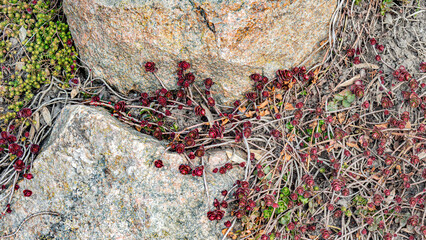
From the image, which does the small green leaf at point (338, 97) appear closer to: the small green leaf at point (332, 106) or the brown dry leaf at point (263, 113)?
the small green leaf at point (332, 106)

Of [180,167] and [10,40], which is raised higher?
[10,40]

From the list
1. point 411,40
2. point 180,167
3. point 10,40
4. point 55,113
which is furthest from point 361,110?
point 10,40

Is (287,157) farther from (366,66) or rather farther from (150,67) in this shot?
(150,67)

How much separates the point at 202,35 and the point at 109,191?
1.68m

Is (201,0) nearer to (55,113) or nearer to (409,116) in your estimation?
(55,113)

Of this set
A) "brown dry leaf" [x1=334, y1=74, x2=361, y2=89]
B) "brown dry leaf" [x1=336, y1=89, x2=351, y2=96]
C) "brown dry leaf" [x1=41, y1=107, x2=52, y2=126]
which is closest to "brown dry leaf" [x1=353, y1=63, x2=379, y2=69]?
"brown dry leaf" [x1=334, y1=74, x2=361, y2=89]

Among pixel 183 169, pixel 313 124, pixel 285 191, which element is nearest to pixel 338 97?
pixel 313 124

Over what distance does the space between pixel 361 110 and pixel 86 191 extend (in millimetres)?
2834

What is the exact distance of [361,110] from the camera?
330cm

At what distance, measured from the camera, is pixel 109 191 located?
2.96 metres

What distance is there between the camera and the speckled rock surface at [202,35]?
112 inches

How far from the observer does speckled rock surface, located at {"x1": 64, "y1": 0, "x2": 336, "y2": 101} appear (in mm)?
2848

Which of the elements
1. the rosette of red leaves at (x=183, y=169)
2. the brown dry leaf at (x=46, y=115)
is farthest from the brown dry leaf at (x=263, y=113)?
the brown dry leaf at (x=46, y=115)

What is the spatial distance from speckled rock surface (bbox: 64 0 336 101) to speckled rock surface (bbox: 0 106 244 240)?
71cm
